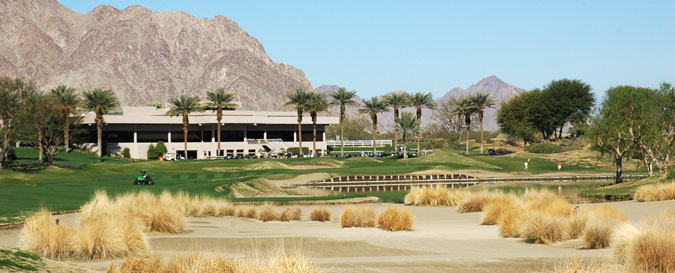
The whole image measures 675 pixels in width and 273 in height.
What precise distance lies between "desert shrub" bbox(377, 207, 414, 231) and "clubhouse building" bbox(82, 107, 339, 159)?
91.0 meters


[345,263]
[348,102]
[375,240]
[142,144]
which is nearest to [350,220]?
[375,240]

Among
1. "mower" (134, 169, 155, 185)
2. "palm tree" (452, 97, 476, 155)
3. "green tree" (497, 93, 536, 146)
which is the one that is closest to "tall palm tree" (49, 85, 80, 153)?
"mower" (134, 169, 155, 185)

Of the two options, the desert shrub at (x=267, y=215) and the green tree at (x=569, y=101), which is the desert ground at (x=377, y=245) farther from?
the green tree at (x=569, y=101)

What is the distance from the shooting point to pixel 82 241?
1680 centimetres

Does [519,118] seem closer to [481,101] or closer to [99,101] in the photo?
[481,101]

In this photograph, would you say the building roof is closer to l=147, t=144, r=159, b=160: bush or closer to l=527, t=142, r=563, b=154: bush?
l=147, t=144, r=159, b=160: bush

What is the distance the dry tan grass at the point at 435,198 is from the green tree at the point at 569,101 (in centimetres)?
9453

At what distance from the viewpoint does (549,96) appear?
432 feet

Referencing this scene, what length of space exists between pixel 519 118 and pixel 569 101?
11.4m

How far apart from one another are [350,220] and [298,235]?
3.31 metres

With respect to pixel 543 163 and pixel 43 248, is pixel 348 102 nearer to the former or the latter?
pixel 543 163

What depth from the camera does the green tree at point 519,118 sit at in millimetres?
132375

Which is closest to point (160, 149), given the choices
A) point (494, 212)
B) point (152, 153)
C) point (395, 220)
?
point (152, 153)

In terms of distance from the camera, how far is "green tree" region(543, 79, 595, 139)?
5074 inches
